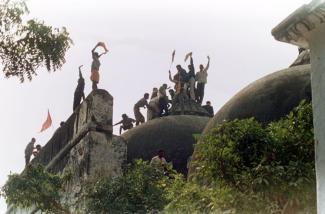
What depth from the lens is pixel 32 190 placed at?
1196 cm

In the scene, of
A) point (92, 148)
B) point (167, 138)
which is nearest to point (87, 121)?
point (92, 148)

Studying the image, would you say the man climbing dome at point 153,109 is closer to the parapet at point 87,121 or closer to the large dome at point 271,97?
the parapet at point 87,121

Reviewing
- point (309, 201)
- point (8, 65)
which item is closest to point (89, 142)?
point (8, 65)

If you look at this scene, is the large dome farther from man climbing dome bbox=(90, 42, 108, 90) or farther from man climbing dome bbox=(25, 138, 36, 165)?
man climbing dome bbox=(25, 138, 36, 165)

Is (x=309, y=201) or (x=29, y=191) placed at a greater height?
(x=29, y=191)

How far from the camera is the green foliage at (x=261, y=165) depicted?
25.3 feet

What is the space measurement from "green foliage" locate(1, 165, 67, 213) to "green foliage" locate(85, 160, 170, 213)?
2.39ft

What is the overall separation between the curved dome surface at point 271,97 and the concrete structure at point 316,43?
671 cm

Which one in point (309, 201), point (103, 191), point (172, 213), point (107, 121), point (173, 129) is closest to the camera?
point (309, 201)

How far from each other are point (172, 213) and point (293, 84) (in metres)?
4.44

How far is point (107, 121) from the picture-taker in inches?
535

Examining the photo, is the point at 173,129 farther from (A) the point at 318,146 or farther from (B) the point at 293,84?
(A) the point at 318,146

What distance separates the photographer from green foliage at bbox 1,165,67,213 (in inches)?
472

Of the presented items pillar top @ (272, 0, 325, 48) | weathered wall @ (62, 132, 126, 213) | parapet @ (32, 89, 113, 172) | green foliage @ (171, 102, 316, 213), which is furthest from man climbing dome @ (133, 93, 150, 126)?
pillar top @ (272, 0, 325, 48)
